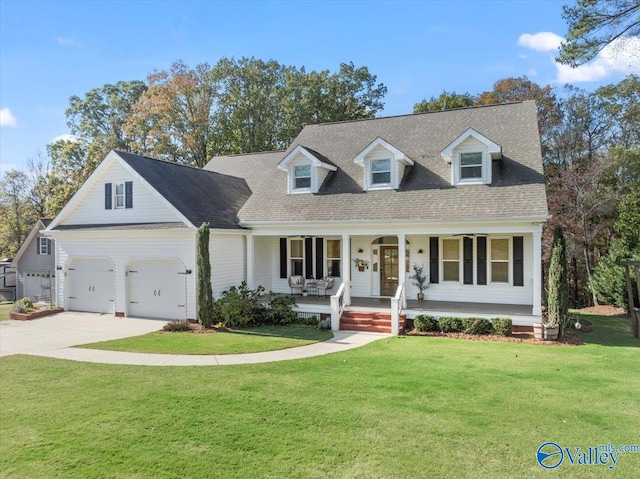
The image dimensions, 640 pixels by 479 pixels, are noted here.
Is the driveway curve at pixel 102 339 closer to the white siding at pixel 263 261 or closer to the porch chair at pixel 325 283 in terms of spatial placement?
the porch chair at pixel 325 283

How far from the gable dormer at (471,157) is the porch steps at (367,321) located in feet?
18.7

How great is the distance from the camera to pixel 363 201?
1681 centimetres

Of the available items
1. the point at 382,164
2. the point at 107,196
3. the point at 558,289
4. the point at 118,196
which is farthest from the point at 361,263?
the point at 107,196

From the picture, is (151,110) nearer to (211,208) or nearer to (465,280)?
(211,208)

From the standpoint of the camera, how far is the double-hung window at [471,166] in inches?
623

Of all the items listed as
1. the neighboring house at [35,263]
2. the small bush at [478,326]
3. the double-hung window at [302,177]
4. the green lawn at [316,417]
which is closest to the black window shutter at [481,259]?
the small bush at [478,326]

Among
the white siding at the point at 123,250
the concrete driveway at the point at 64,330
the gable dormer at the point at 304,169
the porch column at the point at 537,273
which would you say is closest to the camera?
the concrete driveway at the point at 64,330

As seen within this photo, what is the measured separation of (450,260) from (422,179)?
11.1ft

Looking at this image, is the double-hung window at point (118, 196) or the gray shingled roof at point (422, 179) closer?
the gray shingled roof at point (422, 179)

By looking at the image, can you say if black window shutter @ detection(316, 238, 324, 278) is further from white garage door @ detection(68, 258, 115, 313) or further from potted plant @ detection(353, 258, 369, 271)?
white garage door @ detection(68, 258, 115, 313)

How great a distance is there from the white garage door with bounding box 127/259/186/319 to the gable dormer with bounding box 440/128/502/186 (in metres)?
11.0

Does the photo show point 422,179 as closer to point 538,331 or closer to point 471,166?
point 471,166

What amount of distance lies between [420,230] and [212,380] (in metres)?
9.15

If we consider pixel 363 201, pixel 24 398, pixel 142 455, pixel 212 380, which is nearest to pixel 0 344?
pixel 24 398
